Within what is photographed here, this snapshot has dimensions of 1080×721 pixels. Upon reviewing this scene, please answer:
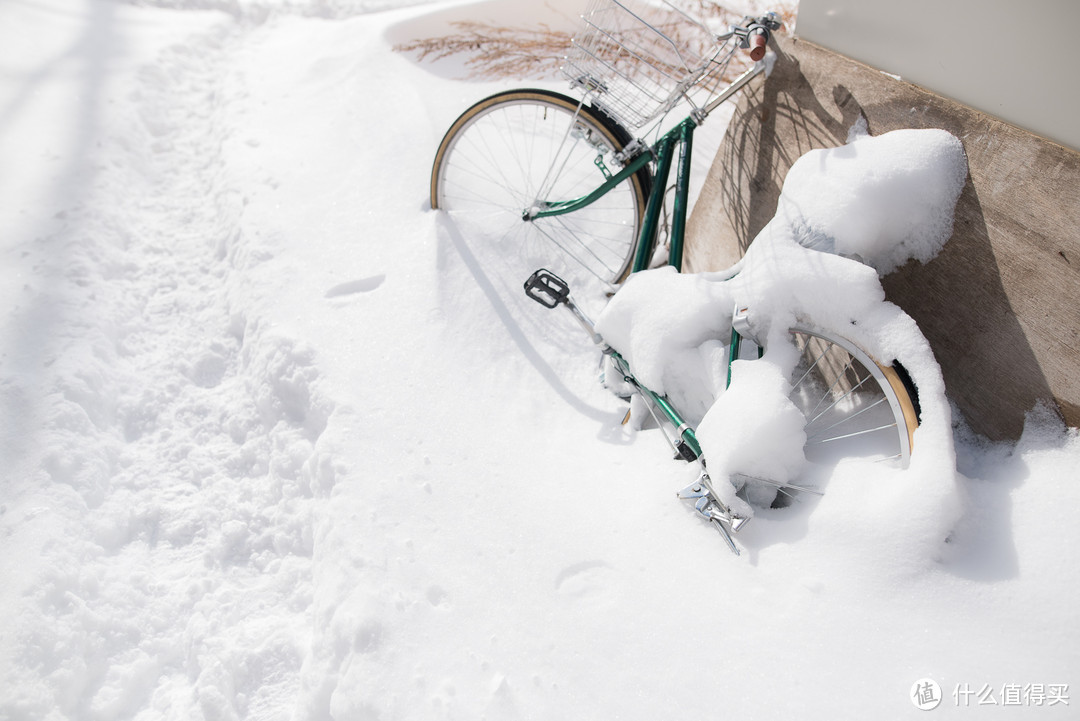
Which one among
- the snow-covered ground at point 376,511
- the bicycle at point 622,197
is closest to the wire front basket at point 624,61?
the bicycle at point 622,197

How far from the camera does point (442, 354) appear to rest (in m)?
2.26

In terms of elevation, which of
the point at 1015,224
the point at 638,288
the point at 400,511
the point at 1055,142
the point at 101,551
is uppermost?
the point at 1055,142

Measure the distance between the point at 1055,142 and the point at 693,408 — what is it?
1055mm

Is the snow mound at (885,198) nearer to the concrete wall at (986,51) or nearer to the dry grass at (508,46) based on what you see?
the concrete wall at (986,51)

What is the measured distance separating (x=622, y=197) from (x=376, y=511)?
1.93 m

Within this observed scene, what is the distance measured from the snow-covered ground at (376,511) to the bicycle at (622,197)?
18cm

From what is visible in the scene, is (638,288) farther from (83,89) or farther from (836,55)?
(83,89)

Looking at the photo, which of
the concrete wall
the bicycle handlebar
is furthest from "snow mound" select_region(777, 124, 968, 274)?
the bicycle handlebar

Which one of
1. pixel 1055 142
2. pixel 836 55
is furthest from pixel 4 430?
pixel 1055 142

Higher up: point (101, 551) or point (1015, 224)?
point (1015, 224)

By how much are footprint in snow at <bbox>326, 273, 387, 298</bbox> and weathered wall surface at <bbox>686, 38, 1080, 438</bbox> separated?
1615mm

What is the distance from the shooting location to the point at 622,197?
9.83 ft

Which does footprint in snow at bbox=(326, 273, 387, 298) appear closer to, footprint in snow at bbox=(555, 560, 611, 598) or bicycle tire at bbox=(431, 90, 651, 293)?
bicycle tire at bbox=(431, 90, 651, 293)

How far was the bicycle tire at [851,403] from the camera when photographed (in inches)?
57.5
